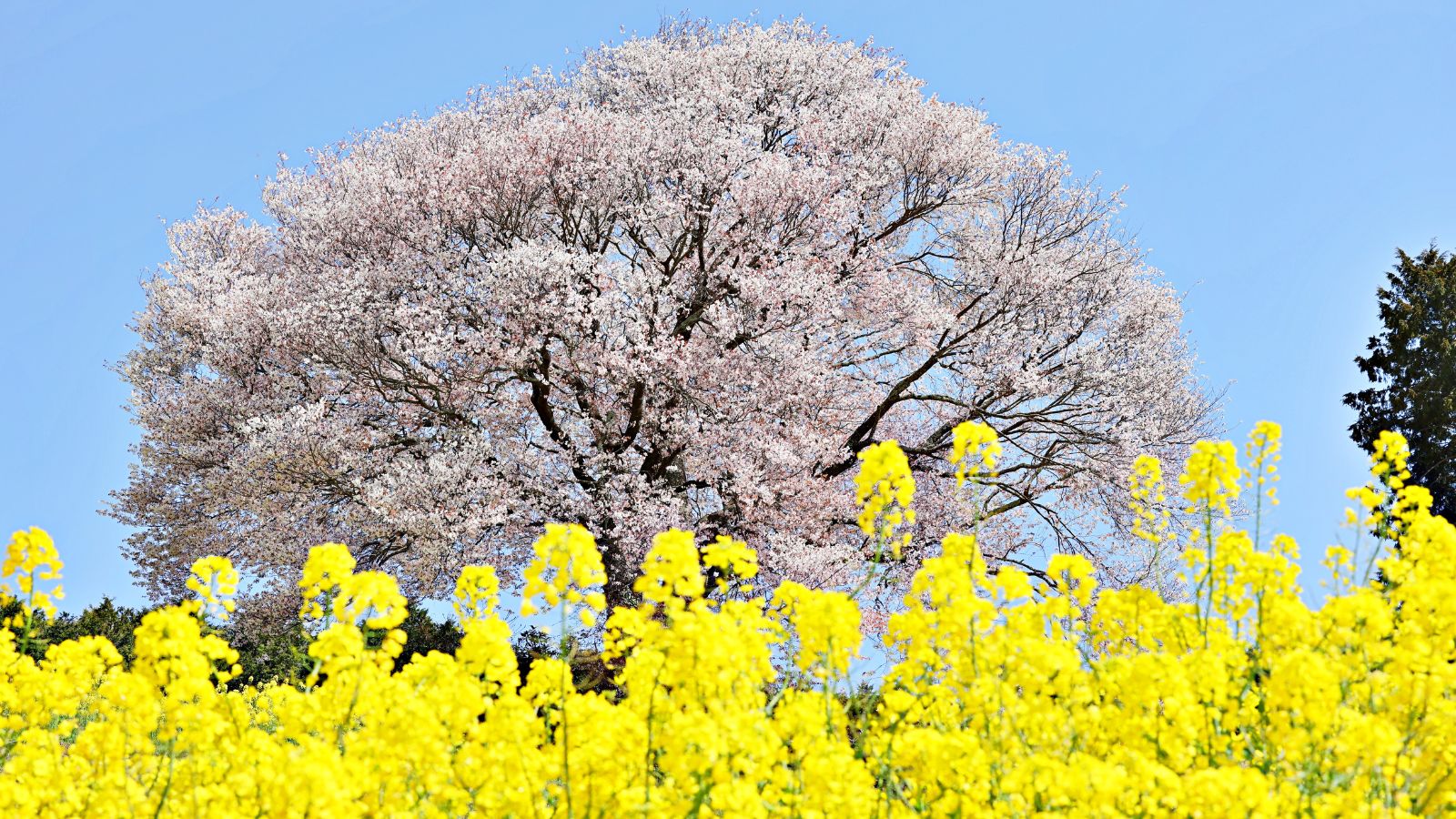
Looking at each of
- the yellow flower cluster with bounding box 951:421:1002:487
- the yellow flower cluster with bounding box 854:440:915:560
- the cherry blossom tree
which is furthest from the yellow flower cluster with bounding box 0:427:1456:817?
the cherry blossom tree

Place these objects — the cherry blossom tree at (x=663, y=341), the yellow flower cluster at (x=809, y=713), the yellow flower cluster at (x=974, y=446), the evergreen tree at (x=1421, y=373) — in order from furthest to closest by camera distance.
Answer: the evergreen tree at (x=1421, y=373) < the cherry blossom tree at (x=663, y=341) < the yellow flower cluster at (x=974, y=446) < the yellow flower cluster at (x=809, y=713)

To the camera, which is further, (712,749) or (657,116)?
(657,116)

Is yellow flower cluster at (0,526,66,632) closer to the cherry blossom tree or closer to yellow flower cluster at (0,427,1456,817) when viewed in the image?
yellow flower cluster at (0,427,1456,817)

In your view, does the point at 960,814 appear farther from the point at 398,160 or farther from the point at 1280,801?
the point at 398,160

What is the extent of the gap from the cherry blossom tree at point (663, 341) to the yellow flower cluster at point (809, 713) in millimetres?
9120

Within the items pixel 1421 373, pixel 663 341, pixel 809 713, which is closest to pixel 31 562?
pixel 809 713

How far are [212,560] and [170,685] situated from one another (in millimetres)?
1229

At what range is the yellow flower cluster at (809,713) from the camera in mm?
3793

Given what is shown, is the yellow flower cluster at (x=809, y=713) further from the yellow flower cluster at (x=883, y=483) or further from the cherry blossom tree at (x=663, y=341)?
the cherry blossom tree at (x=663, y=341)

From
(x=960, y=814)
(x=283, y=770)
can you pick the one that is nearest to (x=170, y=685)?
(x=283, y=770)

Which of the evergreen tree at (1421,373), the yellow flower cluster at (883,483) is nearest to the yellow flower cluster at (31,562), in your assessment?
the yellow flower cluster at (883,483)

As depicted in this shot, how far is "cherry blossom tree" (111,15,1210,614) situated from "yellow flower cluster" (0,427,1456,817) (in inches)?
359

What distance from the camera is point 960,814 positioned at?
420 cm

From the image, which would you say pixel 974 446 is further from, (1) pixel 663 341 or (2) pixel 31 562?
(1) pixel 663 341
